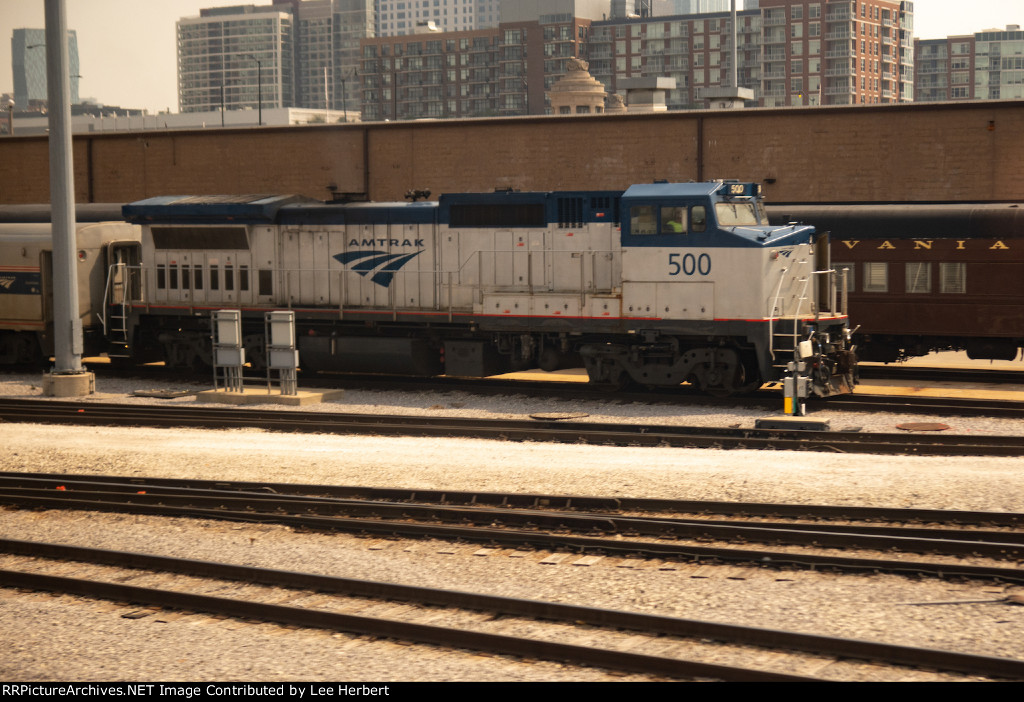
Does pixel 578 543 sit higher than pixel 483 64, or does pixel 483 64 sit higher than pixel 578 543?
pixel 483 64

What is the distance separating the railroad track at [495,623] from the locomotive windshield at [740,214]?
1181 centimetres

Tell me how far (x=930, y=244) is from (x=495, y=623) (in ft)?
54.8

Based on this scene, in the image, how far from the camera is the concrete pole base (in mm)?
22453

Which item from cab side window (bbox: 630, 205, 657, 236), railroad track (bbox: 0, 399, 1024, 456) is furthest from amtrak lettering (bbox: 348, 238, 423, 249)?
railroad track (bbox: 0, 399, 1024, 456)

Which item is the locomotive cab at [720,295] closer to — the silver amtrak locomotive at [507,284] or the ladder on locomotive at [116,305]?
the silver amtrak locomotive at [507,284]

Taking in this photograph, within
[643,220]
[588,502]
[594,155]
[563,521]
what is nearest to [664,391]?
[643,220]

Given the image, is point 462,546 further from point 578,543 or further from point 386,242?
point 386,242

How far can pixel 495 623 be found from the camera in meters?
8.65

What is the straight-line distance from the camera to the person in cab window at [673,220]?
19562mm

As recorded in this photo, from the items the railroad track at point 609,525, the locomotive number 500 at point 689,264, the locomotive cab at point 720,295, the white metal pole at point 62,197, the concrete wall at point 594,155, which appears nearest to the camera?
the railroad track at point 609,525

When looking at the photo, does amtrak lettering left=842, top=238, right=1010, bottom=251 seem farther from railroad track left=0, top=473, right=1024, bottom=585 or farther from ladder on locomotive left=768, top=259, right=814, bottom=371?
railroad track left=0, top=473, right=1024, bottom=585

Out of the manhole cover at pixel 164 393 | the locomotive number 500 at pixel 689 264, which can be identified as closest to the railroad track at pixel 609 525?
the locomotive number 500 at pixel 689 264

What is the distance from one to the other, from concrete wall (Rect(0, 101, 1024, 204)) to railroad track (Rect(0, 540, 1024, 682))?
21388 millimetres
